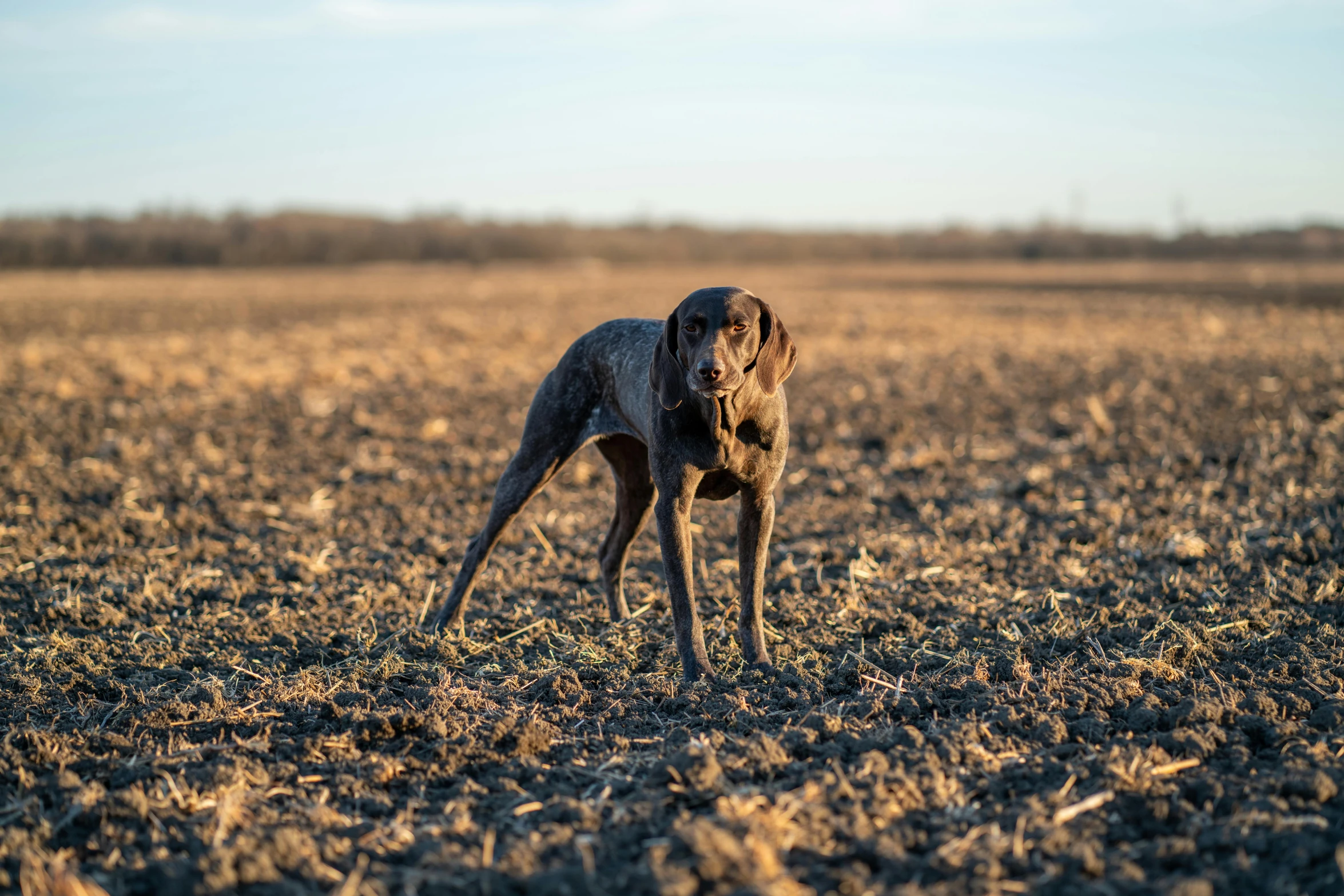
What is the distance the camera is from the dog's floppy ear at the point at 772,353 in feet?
15.6

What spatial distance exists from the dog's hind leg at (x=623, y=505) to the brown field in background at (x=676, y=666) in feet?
0.92

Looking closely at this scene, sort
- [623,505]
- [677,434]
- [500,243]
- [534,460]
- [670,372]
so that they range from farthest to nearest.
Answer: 1. [500,243]
2. [623,505]
3. [534,460]
4. [677,434]
5. [670,372]

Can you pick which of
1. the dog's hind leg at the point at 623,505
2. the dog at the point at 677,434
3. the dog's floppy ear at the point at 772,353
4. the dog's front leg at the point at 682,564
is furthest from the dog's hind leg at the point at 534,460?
the dog's floppy ear at the point at 772,353

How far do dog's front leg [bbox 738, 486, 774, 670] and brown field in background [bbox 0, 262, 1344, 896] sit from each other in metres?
0.19

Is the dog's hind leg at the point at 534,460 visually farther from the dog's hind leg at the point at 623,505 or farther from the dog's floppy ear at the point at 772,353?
the dog's floppy ear at the point at 772,353

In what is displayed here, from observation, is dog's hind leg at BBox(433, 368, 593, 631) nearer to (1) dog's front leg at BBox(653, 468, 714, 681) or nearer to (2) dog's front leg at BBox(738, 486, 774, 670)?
(1) dog's front leg at BBox(653, 468, 714, 681)

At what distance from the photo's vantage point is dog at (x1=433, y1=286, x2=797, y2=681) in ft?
15.4

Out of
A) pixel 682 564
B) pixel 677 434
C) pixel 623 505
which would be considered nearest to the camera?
pixel 677 434

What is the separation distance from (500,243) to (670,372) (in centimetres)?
8914

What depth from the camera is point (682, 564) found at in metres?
5.07

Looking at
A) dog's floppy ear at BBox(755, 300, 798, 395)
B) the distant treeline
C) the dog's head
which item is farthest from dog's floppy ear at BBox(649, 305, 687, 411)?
the distant treeline

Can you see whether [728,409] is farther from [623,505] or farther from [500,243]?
[500,243]

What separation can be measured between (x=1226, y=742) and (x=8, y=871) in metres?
4.79

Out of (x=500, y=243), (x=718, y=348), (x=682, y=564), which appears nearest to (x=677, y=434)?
(x=718, y=348)
